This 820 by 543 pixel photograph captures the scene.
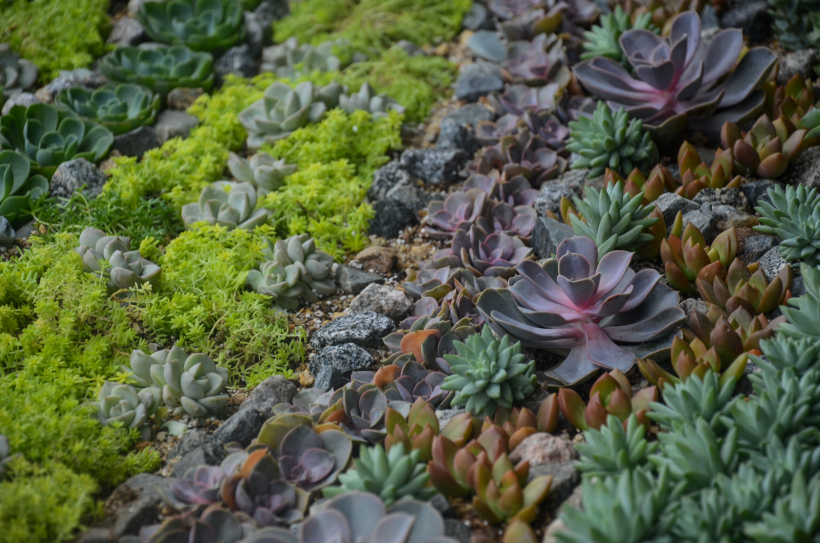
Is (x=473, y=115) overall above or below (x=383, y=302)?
above

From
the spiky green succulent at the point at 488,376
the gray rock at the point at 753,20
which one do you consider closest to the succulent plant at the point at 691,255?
the spiky green succulent at the point at 488,376

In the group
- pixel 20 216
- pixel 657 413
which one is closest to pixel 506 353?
pixel 657 413

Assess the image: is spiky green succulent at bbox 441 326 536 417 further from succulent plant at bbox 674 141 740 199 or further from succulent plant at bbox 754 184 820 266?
succulent plant at bbox 674 141 740 199

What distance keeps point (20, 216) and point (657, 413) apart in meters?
3.04

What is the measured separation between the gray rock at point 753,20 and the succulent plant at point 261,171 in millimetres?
2810

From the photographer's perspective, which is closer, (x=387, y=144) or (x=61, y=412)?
(x=61, y=412)

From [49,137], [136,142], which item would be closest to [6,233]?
[49,137]

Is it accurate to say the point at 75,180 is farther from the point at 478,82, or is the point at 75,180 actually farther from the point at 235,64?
the point at 478,82

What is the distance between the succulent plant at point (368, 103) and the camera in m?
3.72

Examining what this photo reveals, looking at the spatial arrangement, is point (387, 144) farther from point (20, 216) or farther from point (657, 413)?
point (657, 413)

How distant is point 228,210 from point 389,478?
5.83ft

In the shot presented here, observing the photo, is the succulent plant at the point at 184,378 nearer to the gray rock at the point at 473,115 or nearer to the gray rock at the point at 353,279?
the gray rock at the point at 353,279

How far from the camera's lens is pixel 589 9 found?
13.5 ft

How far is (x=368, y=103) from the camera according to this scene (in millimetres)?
3762
